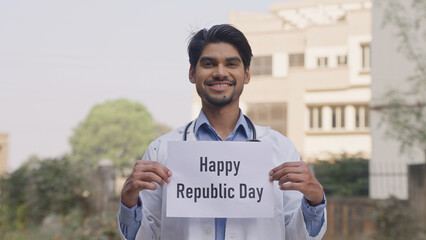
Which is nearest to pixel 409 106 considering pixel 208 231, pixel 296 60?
pixel 208 231

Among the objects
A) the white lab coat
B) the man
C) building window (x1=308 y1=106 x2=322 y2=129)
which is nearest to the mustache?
the man

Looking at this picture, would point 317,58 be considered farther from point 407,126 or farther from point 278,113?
point 407,126

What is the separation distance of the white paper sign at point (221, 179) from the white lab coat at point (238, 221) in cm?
4

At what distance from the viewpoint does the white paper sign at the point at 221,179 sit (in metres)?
2.79

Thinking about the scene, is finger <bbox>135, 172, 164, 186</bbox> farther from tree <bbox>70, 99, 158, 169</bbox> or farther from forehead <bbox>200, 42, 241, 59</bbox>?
tree <bbox>70, 99, 158, 169</bbox>

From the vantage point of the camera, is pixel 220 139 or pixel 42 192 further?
pixel 42 192

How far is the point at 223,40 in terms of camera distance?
2.91m

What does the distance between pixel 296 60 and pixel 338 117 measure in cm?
409

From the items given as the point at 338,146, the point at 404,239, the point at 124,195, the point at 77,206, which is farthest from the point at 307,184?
the point at 338,146

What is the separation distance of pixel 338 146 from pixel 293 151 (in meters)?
33.9

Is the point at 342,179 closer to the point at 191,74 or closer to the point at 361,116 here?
the point at 191,74

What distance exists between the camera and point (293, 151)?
116 inches

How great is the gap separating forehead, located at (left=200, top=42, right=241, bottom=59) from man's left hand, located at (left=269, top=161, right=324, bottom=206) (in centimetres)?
52

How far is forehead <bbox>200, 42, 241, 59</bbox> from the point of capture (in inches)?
113
